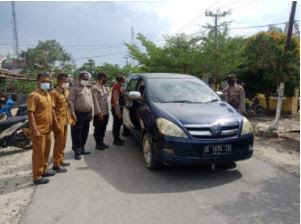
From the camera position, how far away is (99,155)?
21.3 feet

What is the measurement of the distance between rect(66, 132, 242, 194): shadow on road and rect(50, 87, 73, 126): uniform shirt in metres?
0.95

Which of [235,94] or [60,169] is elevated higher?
[235,94]

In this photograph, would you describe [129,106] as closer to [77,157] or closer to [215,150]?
[77,157]

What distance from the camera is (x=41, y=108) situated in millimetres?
A: 4703

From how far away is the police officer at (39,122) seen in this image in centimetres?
456

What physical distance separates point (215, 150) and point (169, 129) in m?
0.77

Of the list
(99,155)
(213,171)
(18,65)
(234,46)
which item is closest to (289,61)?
(234,46)

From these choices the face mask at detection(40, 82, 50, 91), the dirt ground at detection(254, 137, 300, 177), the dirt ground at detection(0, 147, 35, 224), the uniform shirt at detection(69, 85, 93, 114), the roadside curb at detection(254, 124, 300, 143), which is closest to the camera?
the dirt ground at detection(0, 147, 35, 224)

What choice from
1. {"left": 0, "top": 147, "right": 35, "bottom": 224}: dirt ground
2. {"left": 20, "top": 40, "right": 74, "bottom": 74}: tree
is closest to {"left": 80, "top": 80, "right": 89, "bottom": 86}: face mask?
{"left": 0, "top": 147, "right": 35, "bottom": 224}: dirt ground

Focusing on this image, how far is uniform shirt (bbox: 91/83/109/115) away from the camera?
21.2ft

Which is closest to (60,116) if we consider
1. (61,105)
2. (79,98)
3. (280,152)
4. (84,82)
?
(61,105)

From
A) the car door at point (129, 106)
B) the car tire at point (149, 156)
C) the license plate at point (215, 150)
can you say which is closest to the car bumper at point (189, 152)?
the license plate at point (215, 150)

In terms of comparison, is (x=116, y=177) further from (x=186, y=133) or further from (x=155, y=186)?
(x=186, y=133)

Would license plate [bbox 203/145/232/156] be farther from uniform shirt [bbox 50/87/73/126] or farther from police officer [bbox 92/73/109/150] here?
police officer [bbox 92/73/109/150]
